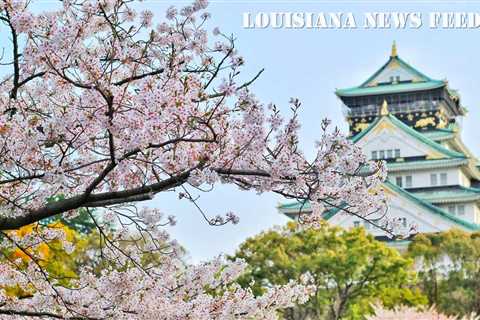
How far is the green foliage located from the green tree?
5.57 meters

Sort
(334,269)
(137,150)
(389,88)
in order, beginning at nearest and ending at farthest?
(137,150) < (334,269) < (389,88)

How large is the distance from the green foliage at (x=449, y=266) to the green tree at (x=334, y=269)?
18.3ft

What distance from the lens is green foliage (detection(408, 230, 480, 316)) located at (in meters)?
32.5

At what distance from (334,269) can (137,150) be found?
21.3 meters

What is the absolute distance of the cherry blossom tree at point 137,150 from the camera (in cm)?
555

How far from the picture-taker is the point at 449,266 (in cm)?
3516

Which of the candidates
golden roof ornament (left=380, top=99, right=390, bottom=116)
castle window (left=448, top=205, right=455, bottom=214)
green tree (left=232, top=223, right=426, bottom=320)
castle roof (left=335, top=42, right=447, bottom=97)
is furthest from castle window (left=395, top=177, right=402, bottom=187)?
green tree (left=232, top=223, right=426, bottom=320)

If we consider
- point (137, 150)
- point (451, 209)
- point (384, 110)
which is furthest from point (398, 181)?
point (137, 150)

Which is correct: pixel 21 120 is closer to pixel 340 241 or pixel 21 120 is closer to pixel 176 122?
pixel 176 122

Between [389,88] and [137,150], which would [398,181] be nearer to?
[389,88]

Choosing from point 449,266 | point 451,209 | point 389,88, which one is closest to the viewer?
point 449,266

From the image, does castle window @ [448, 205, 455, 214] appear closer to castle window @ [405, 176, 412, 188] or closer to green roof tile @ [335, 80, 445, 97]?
castle window @ [405, 176, 412, 188]

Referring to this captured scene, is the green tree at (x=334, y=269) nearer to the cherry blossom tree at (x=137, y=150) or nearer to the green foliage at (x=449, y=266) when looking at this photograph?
the green foliage at (x=449, y=266)

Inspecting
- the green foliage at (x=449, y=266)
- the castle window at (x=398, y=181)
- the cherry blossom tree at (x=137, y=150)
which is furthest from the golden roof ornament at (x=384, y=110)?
the cherry blossom tree at (x=137, y=150)
